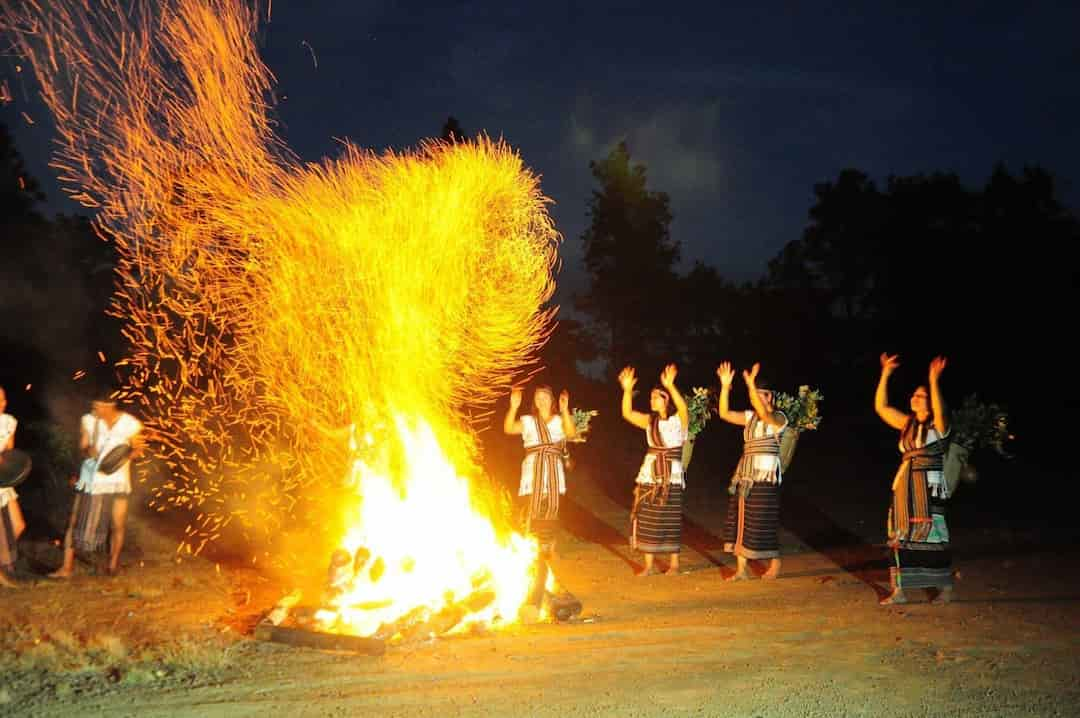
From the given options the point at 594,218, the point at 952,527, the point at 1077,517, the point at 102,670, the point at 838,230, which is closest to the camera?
the point at 102,670

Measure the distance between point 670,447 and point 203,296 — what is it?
5572mm

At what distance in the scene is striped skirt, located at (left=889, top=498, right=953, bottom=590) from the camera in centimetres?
908

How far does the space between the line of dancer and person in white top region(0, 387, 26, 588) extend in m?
4.67

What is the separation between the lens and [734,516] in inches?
421

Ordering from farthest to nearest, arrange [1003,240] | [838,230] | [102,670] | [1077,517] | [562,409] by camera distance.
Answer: [838,230]
[1003,240]
[1077,517]
[562,409]
[102,670]

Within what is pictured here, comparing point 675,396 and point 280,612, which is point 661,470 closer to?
point 675,396

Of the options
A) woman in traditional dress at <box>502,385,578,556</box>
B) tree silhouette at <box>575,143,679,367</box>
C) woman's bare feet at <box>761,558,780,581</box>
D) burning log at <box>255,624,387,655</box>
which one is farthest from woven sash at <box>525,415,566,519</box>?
tree silhouette at <box>575,143,679,367</box>

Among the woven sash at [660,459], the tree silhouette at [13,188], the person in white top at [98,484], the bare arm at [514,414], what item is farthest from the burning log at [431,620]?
the tree silhouette at [13,188]

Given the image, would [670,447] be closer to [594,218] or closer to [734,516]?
[734,516]

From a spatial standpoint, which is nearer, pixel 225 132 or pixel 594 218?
pixel 225 132

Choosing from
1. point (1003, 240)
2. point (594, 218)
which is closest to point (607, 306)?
point (594, 218)

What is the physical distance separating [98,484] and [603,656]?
5.59 metres

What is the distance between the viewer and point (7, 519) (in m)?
9.57

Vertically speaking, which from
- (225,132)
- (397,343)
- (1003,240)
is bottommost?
(397,343)
